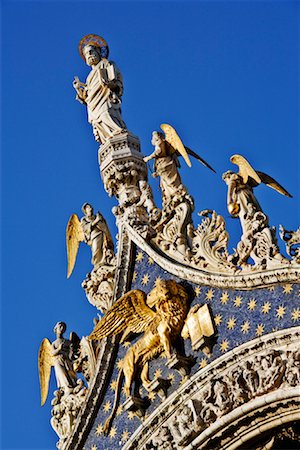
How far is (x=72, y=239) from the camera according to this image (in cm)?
1881

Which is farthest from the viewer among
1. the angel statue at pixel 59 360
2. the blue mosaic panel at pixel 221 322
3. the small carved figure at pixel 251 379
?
the angel statue at pixel 59 360

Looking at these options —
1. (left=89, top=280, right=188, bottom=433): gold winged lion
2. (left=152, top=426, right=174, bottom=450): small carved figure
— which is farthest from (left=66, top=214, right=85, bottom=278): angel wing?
(left=152, top=426, right=174, bottom=450): small carved figure

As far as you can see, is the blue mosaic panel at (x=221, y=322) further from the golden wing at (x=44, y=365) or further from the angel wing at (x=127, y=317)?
the golden wing at (x=44, y=365)

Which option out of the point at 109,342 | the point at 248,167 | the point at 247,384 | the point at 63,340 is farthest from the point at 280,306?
the point at 63,340

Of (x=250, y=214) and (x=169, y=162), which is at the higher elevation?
(x=169, y=162)

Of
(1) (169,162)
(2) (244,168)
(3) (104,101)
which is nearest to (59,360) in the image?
(1) (169,162)

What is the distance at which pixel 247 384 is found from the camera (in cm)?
1448

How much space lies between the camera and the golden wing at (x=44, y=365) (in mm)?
17938

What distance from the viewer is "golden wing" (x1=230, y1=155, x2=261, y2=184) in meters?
15.8

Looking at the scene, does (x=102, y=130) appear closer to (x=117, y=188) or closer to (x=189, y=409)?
(x=117, y=188)

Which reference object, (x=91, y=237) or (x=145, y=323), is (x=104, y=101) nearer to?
(x=91, y=237)

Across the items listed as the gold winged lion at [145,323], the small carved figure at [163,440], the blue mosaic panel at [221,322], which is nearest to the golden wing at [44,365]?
the gold winged lion at [145,323]

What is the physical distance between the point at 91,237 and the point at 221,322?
363 cm

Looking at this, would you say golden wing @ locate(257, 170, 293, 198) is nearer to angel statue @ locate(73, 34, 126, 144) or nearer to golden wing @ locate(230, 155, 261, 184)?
golden wing @ locate(230, 155, 261, 184)
